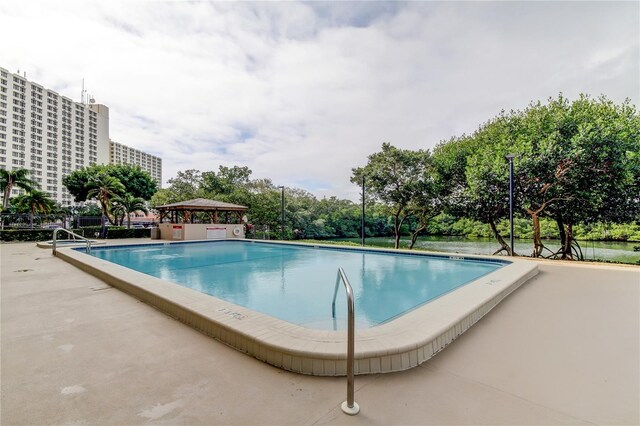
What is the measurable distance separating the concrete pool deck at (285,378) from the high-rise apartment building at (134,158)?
94.6 m

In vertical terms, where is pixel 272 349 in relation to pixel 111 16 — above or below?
below

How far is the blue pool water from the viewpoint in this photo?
465 centimetres

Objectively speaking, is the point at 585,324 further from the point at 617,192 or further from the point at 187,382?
the point at 617,192

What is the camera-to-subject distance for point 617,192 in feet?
31.9

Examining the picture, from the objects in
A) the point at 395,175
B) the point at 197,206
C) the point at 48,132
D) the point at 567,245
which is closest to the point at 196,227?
the point at 197,206

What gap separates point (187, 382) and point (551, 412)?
7.80 ft

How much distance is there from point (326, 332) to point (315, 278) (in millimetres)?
4332

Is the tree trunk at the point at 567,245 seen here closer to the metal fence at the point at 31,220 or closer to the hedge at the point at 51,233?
the hedge at the point at 51,233

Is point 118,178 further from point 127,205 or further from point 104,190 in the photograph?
point 104,190

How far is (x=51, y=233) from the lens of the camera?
14.5 metres

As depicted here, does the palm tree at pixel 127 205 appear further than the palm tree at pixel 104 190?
Yes

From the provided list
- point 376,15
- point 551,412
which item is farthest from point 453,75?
point 551,412

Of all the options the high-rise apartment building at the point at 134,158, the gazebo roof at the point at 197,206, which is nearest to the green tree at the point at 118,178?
the gazebo roof at the point at 197,206

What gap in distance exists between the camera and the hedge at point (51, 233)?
535 inches
